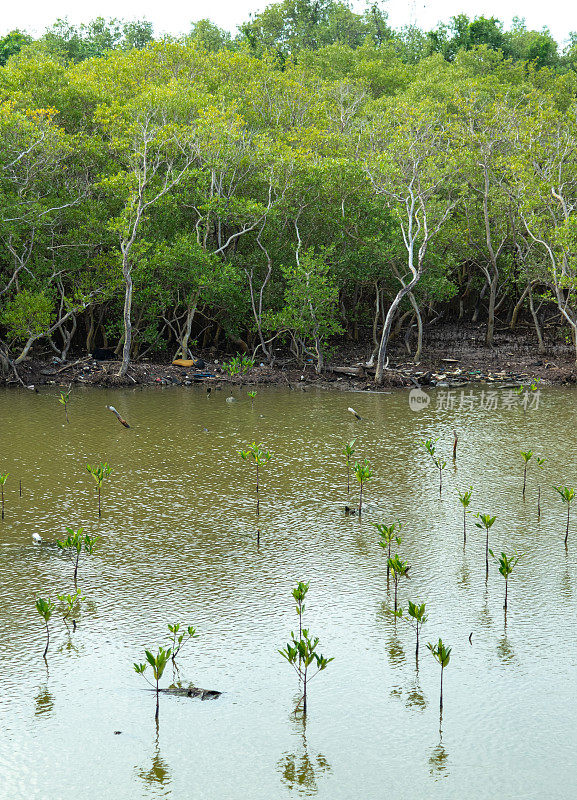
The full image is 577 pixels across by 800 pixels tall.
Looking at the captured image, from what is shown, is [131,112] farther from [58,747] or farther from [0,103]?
[58,747]

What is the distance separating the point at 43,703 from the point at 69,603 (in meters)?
1.24

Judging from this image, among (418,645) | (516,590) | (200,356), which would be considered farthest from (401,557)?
(200,356)

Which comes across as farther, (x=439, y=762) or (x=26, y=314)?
(x=26, y=314)

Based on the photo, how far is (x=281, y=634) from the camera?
20.6 feet

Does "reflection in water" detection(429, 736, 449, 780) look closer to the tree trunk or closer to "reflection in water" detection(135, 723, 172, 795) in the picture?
"reflection in water" detection(135, 723, 172, 795)

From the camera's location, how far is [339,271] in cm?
2700

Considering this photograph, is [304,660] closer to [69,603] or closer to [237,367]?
[69,603]

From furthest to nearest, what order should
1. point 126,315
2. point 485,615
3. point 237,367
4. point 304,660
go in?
point 237,367
point 126,315
point 485,615
point 304,660

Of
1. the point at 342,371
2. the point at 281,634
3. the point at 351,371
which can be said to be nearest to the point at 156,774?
the point at 281,634

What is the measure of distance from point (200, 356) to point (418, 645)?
23.1 m

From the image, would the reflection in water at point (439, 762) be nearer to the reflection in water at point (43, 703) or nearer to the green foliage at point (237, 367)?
the reflection in water at point (43, 703)

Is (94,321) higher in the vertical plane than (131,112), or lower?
lower

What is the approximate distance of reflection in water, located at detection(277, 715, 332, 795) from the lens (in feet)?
14.6

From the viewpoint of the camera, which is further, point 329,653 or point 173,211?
point 173,211
